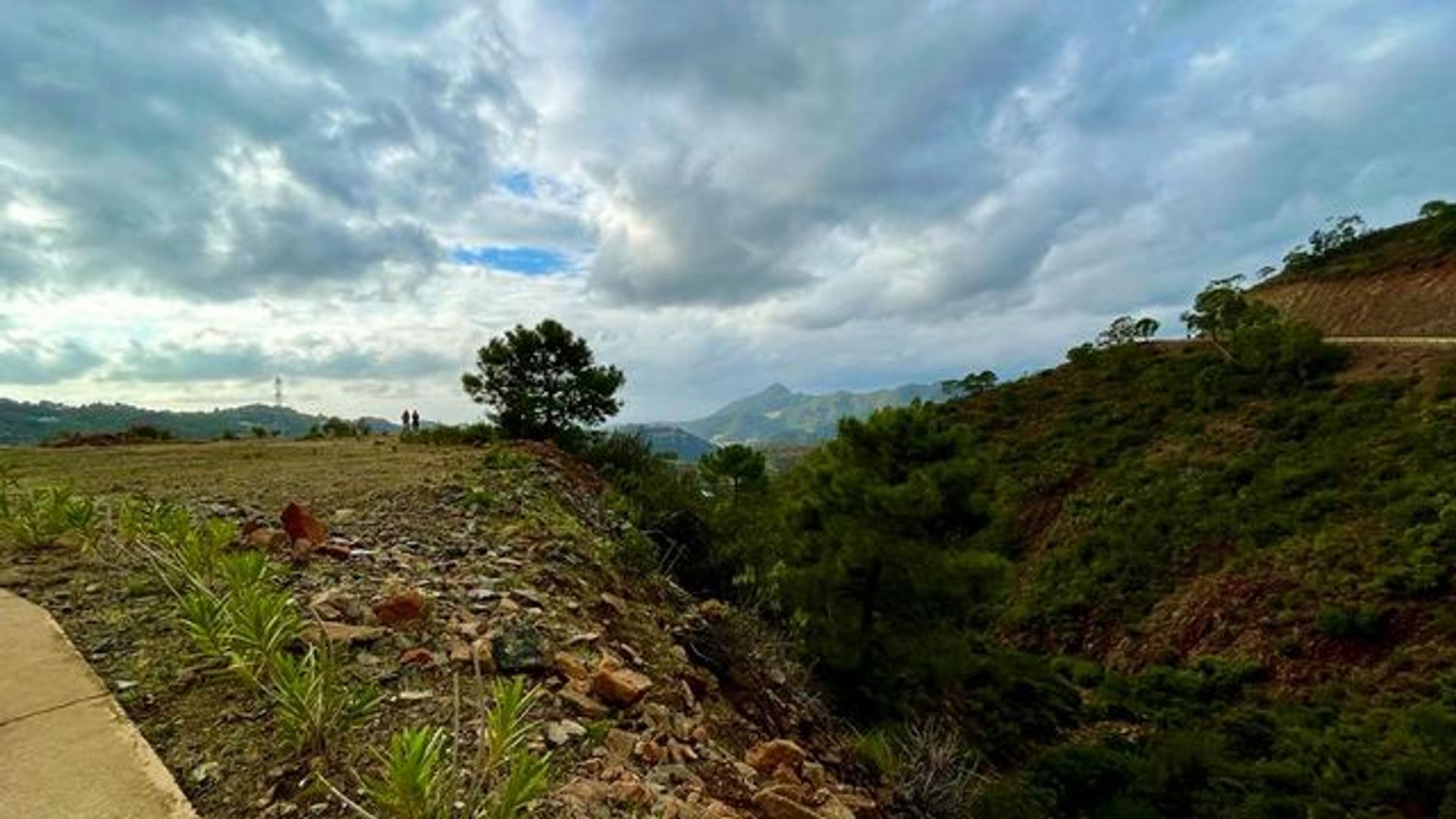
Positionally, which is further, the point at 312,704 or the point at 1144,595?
the point at 1144,595

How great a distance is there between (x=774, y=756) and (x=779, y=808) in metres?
0.91

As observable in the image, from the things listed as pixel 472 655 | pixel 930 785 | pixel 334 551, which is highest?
pixel 334 551

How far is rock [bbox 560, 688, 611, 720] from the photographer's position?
4.34 m

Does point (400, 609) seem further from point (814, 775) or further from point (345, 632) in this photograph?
point (814, 775)

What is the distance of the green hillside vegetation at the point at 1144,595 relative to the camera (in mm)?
14609

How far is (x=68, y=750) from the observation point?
11.4ft

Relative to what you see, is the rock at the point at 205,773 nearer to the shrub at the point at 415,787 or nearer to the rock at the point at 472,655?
the shrub at the point at 415,787

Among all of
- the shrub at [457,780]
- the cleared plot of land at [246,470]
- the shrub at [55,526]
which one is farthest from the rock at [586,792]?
the cleared plot of land at [246,470]

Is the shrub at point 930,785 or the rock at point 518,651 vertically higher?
the rock at point 518,651

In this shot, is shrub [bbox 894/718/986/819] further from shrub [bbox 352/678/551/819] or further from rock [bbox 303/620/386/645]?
rock [bbox 303/620/386/645]

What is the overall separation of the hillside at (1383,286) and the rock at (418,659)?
5646cm

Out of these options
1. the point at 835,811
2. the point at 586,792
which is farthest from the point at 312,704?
the point at 835,811

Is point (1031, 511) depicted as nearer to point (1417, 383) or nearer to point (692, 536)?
point (1417, 383)

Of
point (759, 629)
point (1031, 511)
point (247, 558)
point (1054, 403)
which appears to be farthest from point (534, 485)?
point (1054, 403)
